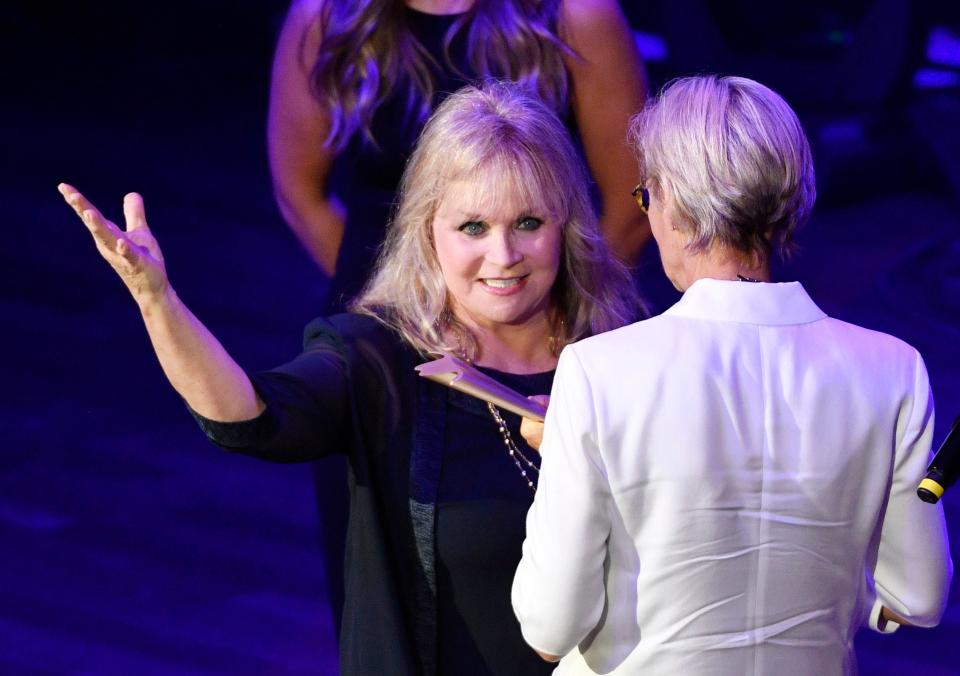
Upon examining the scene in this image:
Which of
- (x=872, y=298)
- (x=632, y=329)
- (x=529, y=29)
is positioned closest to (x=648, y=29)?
(x=872, y=298)

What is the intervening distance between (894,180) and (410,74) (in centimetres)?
195

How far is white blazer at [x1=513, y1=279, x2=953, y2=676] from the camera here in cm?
153

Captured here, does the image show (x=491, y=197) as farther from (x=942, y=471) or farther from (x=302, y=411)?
(x=942, y=471)

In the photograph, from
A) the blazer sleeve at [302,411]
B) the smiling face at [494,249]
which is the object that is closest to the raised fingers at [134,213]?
the blazer sleeve at [302,411]

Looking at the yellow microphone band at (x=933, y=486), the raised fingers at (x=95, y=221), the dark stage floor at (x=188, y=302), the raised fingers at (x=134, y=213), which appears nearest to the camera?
the yellow microphone band at (x=933, y=486)

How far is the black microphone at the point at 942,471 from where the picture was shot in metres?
1.51

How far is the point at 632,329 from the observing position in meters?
1.57

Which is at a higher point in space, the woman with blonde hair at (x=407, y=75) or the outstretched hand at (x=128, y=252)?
the outstretched hand at (x=128, y=252)

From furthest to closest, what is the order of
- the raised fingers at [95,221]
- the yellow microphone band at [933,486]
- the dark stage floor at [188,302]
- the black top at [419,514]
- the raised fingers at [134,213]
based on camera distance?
1. the dark stage floor at [188,302]
2. the black top at [419,514]
3. the raised fingers at [134,213]
4. the raised fingers at [95,221]
5. the yellow microphone band at [933,486]

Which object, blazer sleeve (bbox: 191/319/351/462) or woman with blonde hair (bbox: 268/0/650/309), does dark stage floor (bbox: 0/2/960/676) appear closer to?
woman with blonde hair (bbox: 268/0/650/309)

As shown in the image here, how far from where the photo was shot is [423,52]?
7.88ft

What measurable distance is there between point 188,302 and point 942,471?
3255mm

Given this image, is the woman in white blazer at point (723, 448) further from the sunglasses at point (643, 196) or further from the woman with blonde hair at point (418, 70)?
the woman with blonde hair at point (418, 70)

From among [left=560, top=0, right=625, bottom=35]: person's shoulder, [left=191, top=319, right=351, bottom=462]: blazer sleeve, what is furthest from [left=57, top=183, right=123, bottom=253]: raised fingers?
[left=560, top=0, right=625, bottom=35]: person's shoulder
